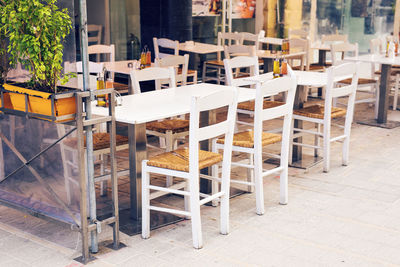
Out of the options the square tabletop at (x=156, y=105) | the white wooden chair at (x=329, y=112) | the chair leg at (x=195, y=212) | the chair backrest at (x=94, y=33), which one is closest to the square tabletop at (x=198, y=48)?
the chair backrest at (x=94, y=33)

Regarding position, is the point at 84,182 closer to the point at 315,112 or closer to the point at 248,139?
the point at 248,139

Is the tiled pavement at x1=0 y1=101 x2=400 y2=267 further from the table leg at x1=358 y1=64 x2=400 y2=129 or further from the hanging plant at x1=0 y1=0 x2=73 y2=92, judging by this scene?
the table leg at x1=358 y1=64 x2=400 y2=129

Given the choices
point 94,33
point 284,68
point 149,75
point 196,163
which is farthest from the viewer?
point 94,33

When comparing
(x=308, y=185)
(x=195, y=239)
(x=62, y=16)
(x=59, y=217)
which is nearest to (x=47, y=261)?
(x=59, y=217)

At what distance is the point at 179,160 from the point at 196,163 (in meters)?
0.27

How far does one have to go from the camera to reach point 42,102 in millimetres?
3266

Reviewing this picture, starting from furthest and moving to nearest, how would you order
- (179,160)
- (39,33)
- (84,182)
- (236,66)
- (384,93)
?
(384,93) → (236,66) → (179,160) → (84,182) → (39,33)

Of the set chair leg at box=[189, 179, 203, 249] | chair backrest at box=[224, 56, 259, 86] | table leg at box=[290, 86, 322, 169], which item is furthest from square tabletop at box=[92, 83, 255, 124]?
table leg at box=[290, 86, 322, 169]

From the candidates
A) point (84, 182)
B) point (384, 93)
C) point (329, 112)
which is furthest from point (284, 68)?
point (84, 182)

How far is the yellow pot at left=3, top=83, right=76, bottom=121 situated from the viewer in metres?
3.20

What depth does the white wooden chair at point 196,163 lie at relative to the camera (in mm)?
3488

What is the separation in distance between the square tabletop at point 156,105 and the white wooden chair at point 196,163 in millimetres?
286

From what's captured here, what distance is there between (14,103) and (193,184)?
1.17 m

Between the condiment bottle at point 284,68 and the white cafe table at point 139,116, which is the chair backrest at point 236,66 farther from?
the white cafe table at point 139,116
